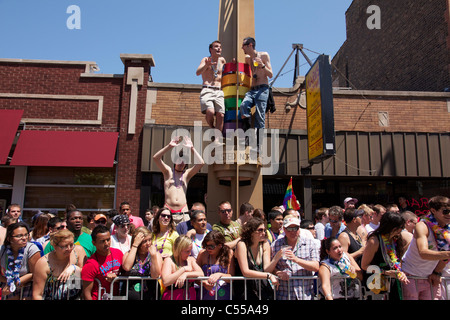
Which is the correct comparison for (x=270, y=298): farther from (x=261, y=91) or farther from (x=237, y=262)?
(x=261, y=91)

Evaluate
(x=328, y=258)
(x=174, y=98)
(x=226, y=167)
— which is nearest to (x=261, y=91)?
(x=226, y=167)

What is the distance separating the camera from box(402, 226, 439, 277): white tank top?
386 cm

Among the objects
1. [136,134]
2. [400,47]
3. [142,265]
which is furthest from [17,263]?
[400,47]

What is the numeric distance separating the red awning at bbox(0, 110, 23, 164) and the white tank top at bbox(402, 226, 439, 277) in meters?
10.7

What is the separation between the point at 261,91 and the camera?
6.90 metres

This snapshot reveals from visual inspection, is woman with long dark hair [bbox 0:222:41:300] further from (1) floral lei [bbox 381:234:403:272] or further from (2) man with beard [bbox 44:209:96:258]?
(1) floral lei [bbox 381:234:403:272]

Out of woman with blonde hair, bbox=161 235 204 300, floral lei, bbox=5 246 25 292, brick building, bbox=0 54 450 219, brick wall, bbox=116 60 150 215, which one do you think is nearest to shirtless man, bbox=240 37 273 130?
woman with blonde hair, bbox=161 235 204 300

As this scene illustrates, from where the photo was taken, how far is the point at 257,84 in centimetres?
699

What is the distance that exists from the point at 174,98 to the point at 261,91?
5.78 m

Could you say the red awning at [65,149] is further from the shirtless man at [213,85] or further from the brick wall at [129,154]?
the shirtless man at [213,85]

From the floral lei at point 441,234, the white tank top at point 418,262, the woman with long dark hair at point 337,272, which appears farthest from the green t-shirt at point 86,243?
the floral lei at point 441,234

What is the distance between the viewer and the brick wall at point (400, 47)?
1409 centimetres

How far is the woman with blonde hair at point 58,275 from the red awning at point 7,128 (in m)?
8.02

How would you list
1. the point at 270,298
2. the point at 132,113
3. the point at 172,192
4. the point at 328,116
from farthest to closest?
1. the point at 132,113
2. the point at 328,116
3. the point at 172,192
4. the point at 270,298
